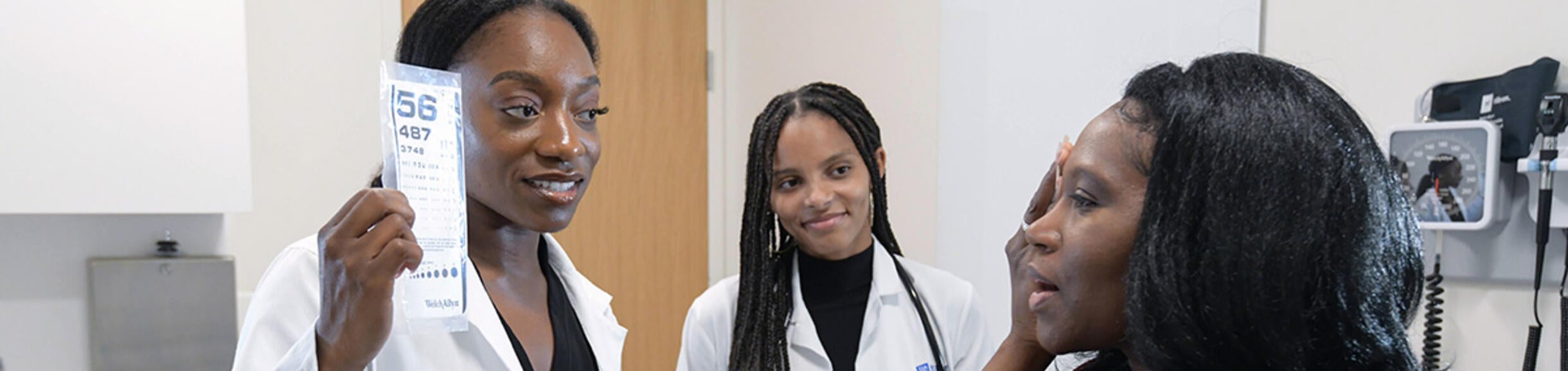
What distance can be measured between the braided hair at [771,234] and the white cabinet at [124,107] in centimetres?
91

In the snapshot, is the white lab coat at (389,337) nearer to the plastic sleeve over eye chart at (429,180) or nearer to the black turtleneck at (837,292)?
the plastic sleeve over eye chart at (429,180)

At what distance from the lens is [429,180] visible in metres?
0.70

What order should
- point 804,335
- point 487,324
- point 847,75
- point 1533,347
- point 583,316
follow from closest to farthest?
point 487,324 < point 583,316 < point 1533,347 < point 804,335 < point 847,75

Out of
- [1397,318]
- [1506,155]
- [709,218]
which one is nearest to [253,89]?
[709,218]

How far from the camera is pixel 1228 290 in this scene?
594 millimetres

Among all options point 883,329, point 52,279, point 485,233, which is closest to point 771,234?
point 883,329

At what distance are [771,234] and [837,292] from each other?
143mm

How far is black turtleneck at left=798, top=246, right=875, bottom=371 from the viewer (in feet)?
4.82

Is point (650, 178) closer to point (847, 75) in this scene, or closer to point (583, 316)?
point (847, 75)

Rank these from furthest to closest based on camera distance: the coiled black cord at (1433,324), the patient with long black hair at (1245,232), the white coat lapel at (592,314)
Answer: the coiled black cord at (1433,324) < the white coat lapel at (592,314) < the patient with long black hair at (1245,232)

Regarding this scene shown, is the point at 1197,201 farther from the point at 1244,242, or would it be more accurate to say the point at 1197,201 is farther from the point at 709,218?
the point at 709,218

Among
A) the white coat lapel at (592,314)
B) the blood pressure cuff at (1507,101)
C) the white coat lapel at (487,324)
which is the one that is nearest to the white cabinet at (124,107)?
the white coat lapel at (592,314)

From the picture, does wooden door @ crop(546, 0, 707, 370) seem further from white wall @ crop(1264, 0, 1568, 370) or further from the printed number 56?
the printed number 56

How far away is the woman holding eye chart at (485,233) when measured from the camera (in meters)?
0.65
